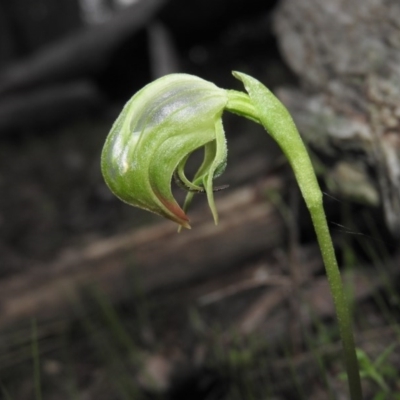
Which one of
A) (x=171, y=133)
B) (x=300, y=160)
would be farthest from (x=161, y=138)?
(x=300, y=160)

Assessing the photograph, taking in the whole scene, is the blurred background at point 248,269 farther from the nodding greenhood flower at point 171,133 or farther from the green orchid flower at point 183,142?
the nodding greenhood flower at point 171,133

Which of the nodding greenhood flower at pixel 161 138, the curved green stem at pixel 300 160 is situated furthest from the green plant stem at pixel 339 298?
the nodding greenhood flower at pixel 161 138

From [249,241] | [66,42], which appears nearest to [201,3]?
[66,42]

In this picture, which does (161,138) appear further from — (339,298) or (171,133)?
(339,298)

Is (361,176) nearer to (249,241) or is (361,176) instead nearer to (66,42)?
(249,241)

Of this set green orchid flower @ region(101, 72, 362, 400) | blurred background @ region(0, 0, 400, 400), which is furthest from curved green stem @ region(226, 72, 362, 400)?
blurred background @ region(0, 0, 400, 400)
